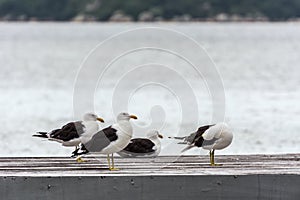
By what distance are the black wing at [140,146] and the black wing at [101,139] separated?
34.4 inches

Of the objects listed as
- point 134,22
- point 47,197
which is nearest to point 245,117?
point 47,197

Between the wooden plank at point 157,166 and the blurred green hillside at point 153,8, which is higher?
the blurred green hillside at point 153,8

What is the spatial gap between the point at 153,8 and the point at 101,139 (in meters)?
181

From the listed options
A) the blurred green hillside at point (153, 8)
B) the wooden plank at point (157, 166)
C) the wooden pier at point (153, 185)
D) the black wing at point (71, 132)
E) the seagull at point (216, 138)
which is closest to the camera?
the wooden pier at point (153, 185)

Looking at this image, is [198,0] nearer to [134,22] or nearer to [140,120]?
[134,22]

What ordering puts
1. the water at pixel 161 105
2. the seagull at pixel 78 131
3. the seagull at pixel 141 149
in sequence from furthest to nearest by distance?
the water at pixel 161 105 < the seagull at pixel 141 149 < the seagull at pixel 78 131

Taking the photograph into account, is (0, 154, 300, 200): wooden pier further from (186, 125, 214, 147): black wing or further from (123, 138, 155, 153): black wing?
(123, 138, 155, 153): black wing

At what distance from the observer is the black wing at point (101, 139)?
9031 mm

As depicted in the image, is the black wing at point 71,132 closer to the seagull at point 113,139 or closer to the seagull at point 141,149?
the seagull at point 141,149

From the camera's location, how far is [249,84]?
50.9 metres

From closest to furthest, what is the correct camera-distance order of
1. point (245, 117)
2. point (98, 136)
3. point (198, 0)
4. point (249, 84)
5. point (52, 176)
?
point (52, 176)
point (98, 136)
point (245, 117)
point (249, 84)
point (198, 0)

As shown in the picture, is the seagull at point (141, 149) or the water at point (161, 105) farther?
the water at point (161, 105)

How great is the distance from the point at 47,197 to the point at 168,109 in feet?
80.6

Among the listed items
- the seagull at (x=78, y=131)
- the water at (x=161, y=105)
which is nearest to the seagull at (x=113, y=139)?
the seagull at (x=78, y=131)
